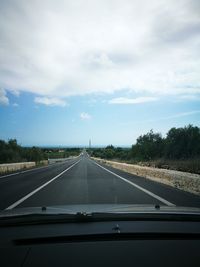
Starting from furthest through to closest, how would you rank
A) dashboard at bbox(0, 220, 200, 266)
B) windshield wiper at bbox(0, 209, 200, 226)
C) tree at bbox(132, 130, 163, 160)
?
1. tree at bbox(132, 130, 163, 160)
2. windshield wiper at bbox(0, 209, 200, 226)
3. dashboard at bbox(0, 220, 200, 266)

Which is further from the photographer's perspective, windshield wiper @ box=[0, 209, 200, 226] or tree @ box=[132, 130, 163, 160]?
tree @ box=[132, 130, 163, 160]

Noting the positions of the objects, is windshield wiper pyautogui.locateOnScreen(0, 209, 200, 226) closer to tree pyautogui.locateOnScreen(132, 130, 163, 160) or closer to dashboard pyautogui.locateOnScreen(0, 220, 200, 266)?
dashboard pyautogui.locateOnScreen(0, 220, 200, 266)

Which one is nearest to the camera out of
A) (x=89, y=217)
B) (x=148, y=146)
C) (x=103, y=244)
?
(x=103, y=244)

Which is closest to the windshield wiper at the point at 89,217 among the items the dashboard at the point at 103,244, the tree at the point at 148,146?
the dashboard at the point at 103,244

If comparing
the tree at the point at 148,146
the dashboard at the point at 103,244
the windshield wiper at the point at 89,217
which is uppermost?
the tree at the point at 148,146

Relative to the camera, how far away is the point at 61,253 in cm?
367

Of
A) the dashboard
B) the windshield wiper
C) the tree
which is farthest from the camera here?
the tree

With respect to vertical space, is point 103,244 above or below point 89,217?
below

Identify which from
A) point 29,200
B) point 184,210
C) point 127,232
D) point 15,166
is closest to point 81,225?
point 127,232

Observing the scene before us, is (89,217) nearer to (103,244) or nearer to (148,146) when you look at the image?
(103,244)

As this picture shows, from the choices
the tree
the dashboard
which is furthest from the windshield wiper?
the tree

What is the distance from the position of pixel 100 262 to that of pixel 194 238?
118 cm

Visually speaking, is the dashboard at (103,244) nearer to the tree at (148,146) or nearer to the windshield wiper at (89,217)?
the windshield wiper at (89,217)

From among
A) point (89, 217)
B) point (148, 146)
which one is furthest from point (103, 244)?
point (148, 146)
